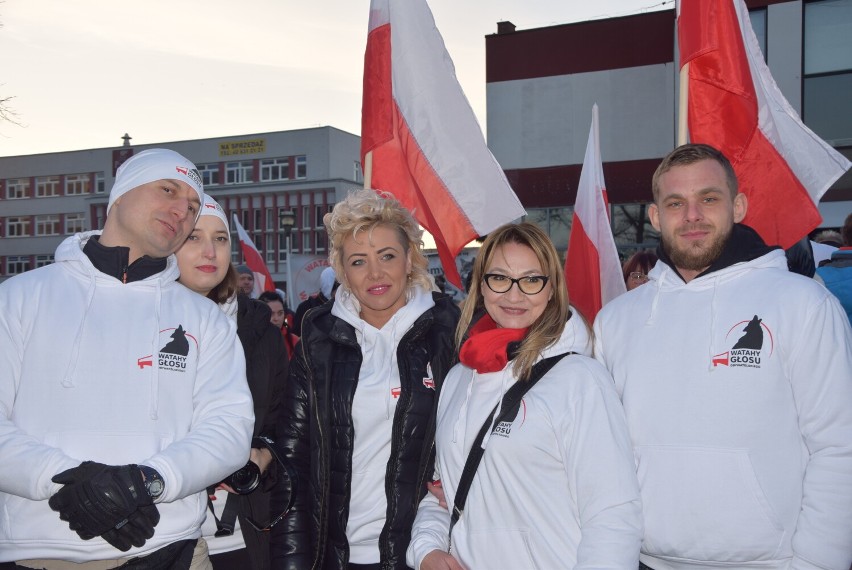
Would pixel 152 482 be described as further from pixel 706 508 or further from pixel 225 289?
pixel 706 508

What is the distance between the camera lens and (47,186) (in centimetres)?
7600

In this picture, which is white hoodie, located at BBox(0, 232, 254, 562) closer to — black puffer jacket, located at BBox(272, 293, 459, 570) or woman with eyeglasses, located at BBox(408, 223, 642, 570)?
black puffer jacket, located at BBox(272, 293, 459, 570)

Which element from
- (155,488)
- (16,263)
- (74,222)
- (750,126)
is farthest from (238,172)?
(155,488)

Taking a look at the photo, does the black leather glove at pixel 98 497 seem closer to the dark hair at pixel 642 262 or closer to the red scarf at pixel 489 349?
the red scarf at pixel 489 349

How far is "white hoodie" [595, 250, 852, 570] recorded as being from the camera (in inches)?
116

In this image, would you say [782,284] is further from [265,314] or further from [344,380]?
[265,314]

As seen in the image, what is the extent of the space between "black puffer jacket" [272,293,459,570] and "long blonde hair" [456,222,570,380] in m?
0.45

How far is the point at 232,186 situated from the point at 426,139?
6560cm

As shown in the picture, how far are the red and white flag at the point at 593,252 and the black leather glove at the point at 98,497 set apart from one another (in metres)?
4.12

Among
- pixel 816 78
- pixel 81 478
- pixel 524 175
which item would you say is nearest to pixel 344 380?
pixel 81 478

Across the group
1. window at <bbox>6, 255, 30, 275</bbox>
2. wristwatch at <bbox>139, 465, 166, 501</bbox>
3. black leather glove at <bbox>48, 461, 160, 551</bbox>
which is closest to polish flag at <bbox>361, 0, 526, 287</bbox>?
wristwatch at <bbox>139, 465, 166, 501</bbox>

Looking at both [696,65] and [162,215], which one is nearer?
[162,215]

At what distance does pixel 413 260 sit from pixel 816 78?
14752 mm

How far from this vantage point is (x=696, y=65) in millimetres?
5281
